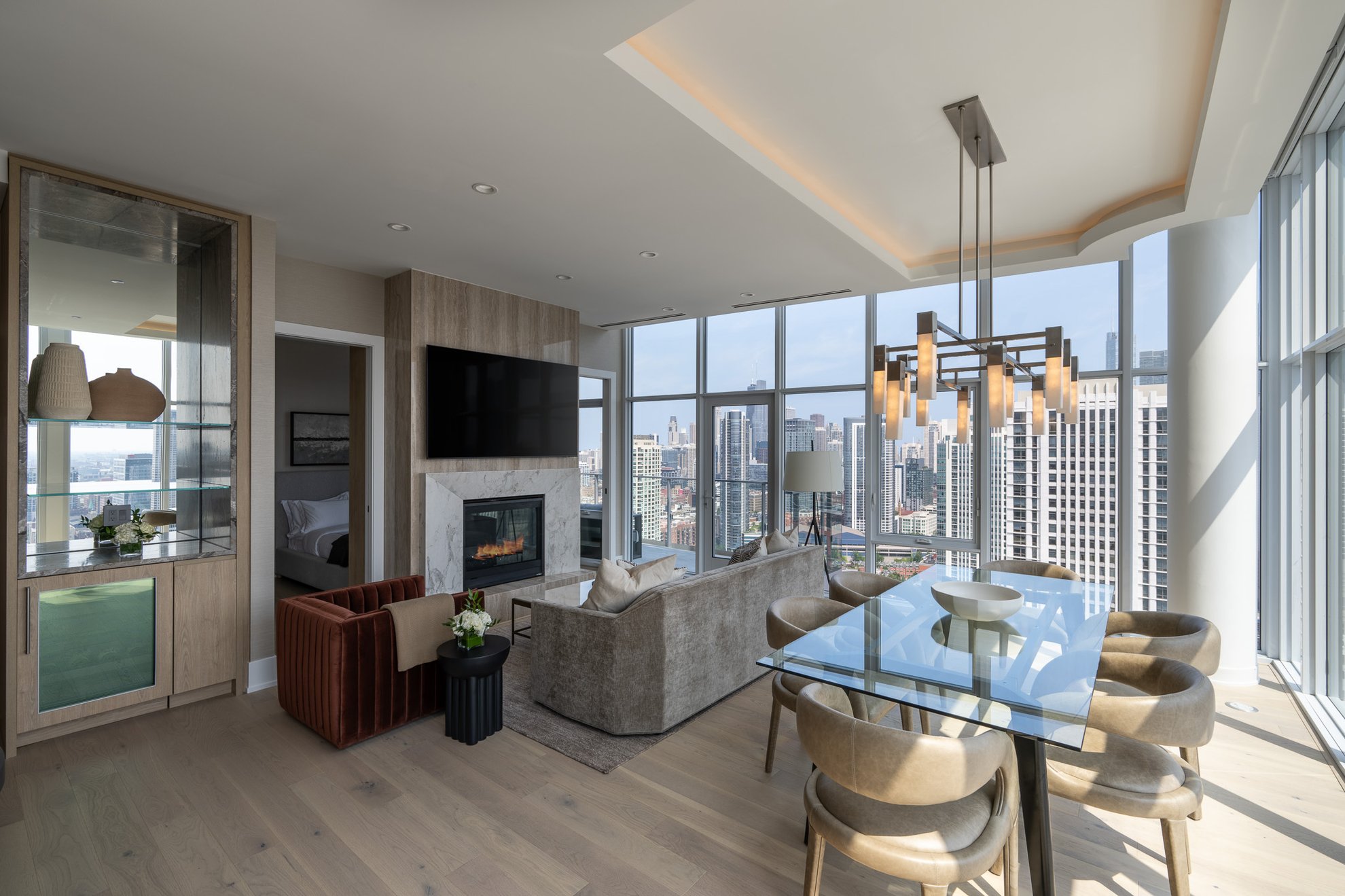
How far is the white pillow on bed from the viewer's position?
6.41 meters

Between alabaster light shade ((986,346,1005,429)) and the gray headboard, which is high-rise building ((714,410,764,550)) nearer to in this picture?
the gray headboard

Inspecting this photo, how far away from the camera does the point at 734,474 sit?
21.8ft

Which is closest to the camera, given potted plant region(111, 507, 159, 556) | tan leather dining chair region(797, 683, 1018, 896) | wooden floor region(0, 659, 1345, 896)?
tan leather dining chair region(797, 683, 1018, 896)

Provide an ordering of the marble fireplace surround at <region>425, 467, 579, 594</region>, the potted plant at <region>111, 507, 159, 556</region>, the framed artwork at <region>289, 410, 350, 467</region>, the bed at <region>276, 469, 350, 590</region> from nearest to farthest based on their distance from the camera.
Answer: the potted plant at <region>111, 507, 159, 556</region>
the marble fireplace surround at <region>425, 467, 579, 594</region>
the bed at <region>276, 469, 350, 590</region>
the framed artwork at <region>289, 410, 350, 467</region>

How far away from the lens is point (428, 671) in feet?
10.6

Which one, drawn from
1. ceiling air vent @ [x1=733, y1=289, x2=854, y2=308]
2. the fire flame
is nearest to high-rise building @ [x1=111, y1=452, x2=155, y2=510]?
the fire flame

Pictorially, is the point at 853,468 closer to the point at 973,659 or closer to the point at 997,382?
the point at 997,382

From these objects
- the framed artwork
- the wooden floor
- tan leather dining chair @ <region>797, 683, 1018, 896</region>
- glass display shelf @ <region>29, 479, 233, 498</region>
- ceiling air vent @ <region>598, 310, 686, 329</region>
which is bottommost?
the wooden floor

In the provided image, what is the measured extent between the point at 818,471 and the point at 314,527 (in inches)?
199

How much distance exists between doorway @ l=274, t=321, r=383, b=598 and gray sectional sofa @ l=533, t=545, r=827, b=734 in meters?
2.24

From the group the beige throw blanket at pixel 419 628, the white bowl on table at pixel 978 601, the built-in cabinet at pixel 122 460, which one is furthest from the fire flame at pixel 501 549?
the white bowl on table at pixel 978 601

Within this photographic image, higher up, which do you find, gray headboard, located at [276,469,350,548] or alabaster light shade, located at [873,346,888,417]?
alabaster light shade, located at [873,346,888,417]

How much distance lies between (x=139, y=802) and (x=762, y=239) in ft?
13.1

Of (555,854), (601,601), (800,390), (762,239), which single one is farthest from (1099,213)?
(555,854)
